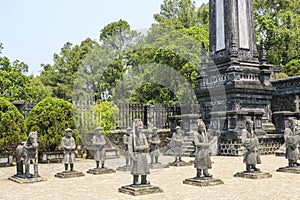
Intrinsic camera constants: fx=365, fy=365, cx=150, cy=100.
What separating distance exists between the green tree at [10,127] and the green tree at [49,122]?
1.76 feet

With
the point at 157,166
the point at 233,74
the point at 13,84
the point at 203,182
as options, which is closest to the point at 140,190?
the point at 203,182

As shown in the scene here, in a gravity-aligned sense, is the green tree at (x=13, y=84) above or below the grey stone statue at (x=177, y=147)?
above

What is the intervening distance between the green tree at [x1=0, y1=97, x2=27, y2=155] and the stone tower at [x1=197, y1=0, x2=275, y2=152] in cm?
864

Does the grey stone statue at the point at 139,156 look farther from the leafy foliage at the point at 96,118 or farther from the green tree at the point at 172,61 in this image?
the green tree at the point at 172,61

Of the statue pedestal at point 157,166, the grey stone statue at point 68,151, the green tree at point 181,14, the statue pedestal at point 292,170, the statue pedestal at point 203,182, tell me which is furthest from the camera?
the green tree at point 181,14

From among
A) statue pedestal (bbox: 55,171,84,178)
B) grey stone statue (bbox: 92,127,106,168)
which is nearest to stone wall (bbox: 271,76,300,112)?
grey stone statue (bbox: 92,127,106,168)

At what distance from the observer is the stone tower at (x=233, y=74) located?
17484 millimetres

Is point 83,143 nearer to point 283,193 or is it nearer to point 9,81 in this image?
point 283,193

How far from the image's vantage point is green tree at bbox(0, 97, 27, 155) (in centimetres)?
1444

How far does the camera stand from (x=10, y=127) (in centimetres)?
1453

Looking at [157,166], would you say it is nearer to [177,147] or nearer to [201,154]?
[177,147]

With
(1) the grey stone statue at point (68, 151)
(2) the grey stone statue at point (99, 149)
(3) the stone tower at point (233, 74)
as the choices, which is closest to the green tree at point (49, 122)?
(2) the grey stone statue at point (99, 149)

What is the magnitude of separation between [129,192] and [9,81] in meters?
22.2

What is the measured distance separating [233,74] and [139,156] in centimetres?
1076
